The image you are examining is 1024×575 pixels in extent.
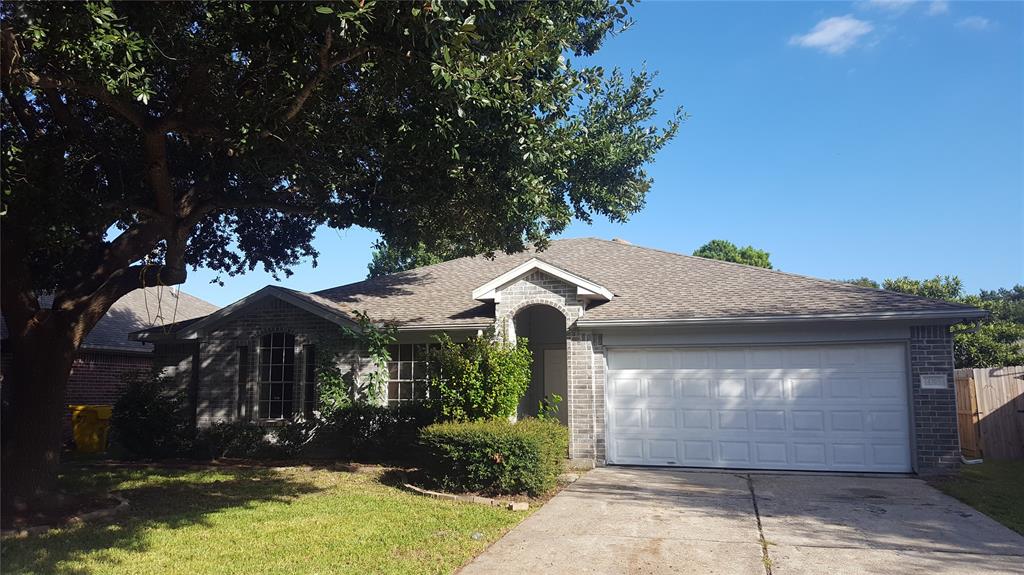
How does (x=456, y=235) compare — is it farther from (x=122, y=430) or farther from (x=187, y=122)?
(x=122, y=430)

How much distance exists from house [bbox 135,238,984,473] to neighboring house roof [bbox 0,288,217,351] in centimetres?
310

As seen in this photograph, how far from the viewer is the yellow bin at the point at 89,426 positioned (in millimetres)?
17812

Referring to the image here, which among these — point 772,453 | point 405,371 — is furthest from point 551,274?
point 772,453

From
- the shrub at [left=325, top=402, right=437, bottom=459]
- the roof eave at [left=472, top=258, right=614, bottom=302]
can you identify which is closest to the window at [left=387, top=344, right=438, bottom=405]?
the shrub at [left=325, top=402, right=437, bottom=459]

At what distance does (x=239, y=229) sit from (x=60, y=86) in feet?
23.0

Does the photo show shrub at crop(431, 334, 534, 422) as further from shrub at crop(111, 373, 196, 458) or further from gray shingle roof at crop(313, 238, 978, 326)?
shrub at crop(111, 373, 196, 458)

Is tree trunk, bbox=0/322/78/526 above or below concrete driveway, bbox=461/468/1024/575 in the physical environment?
above

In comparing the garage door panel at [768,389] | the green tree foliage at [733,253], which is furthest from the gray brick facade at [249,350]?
the green tree foliage at [733,253]

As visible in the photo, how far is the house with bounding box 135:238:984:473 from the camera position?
40.7 feet

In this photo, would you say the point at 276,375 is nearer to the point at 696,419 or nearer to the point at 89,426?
the point at 89,426

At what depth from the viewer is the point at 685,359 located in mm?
13625

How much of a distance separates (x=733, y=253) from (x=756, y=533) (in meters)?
37.6

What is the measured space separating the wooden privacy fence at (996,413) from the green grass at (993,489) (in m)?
1.60

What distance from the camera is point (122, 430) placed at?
15.8 metres
